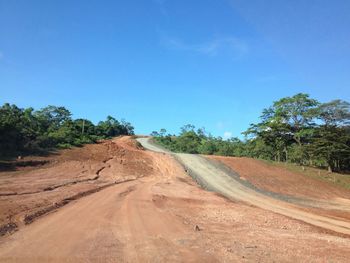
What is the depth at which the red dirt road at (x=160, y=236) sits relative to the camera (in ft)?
29.9

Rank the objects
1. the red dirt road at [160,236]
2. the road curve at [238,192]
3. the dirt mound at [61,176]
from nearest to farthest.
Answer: the red dirt road at [160,236]
the dirt mound at [61,176]
the road curve at [238,192]

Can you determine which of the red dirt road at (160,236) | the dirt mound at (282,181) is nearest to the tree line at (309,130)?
the dirt mound at (282,181)

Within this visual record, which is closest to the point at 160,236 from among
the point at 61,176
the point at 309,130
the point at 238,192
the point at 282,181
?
the point at 61,176

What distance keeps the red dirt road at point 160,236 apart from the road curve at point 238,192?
2.92m

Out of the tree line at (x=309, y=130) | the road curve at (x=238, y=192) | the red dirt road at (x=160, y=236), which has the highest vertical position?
the tree line at (x=309, y=130)

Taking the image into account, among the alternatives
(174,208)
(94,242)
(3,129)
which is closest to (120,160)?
(3,129)

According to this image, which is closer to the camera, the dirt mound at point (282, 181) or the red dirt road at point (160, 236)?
the red dirt road at point (160, 236)

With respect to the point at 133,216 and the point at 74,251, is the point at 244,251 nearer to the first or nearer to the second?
the point at 74,251

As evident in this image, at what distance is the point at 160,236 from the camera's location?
11367 millimetres

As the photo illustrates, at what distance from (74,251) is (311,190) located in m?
29.3

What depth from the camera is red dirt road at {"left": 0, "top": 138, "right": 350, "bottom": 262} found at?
29.9 ft

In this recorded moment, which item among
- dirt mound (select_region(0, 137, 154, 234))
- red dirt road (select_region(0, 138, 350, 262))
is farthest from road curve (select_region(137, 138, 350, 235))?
dirt mound (select_region(0, 137, 154, 234))

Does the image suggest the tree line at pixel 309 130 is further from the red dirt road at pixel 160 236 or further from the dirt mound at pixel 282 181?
the red dirt road at pixel 160 236

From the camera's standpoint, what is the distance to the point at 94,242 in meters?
10.1
